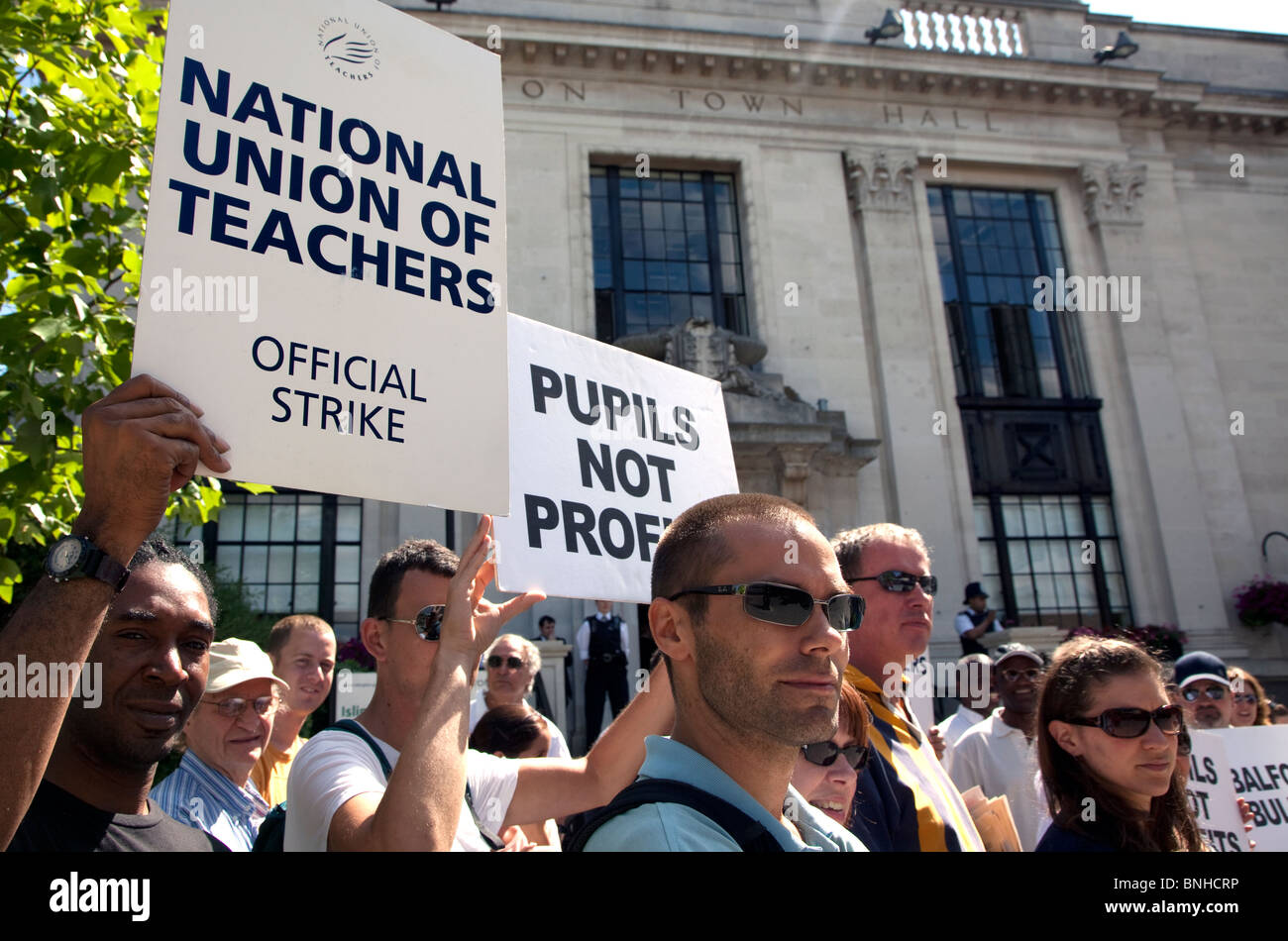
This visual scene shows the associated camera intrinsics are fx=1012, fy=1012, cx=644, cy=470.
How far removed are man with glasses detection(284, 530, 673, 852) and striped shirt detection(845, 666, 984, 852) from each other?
70 centimetres

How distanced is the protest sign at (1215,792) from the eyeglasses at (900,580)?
1955mm

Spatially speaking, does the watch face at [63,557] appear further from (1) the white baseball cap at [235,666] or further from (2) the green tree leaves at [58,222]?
(2) the green tree leaves at [58,222]

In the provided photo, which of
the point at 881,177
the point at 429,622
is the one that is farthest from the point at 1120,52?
the point at 429,622

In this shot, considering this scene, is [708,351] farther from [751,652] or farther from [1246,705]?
[751,652]

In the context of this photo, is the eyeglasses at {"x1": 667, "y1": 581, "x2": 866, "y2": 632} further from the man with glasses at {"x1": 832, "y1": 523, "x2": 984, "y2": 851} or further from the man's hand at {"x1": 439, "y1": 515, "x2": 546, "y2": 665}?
the man with glasses at {"x1": 832, "y1": 523, "x2": 984, "y2": 851}

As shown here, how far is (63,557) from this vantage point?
185 cm

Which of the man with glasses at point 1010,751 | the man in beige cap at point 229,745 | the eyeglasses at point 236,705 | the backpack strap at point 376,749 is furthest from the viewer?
the man with glasses at point 1010,751

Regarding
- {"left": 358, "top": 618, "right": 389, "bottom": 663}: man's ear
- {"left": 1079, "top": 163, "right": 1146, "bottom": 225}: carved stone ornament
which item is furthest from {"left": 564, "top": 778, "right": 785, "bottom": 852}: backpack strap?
{"left": 1079, "top": 163, "right": 1146, "bottom": 225}: carved stone ornament

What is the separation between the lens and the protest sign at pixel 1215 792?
462cm

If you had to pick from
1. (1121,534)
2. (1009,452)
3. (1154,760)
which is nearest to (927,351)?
(1009,452)

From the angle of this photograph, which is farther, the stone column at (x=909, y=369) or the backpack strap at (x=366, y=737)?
the stone column at (x=909, y=369)

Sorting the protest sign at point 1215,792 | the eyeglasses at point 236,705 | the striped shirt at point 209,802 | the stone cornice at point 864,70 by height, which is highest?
the stone cornice at point 864,70

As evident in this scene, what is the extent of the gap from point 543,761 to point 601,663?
413 inches

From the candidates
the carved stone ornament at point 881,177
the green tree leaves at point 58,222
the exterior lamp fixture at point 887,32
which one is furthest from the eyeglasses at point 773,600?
the exterior lamp fixture at point 887,32
